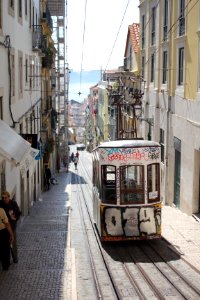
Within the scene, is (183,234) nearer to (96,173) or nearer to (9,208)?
(96,173)

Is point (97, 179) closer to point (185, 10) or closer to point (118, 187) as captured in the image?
point (118, 187)

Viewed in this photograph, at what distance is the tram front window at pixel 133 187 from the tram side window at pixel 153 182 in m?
0.20

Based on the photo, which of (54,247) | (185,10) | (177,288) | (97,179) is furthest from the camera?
(185,10)

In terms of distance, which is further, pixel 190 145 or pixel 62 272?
pixel 190 145

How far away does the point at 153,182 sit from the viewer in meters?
13.3

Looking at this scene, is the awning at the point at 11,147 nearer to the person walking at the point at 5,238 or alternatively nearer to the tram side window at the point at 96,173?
the person walking at the point at 5,238

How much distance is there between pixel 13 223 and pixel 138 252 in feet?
13.0

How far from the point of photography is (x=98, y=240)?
573 inches

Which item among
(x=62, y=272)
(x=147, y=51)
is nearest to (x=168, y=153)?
(x=147, y=51)

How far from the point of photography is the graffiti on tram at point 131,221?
13125 millimetres

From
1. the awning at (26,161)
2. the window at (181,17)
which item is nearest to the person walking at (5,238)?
the awning at (26,161)

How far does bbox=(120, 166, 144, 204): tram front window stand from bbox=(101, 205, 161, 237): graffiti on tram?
0.23m

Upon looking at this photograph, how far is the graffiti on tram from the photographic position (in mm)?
13125

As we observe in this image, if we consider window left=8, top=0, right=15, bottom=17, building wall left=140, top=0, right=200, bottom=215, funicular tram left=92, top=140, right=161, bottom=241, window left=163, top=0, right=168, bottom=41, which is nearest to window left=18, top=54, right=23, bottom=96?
window left=8, top=0, right=15, bottom=17
